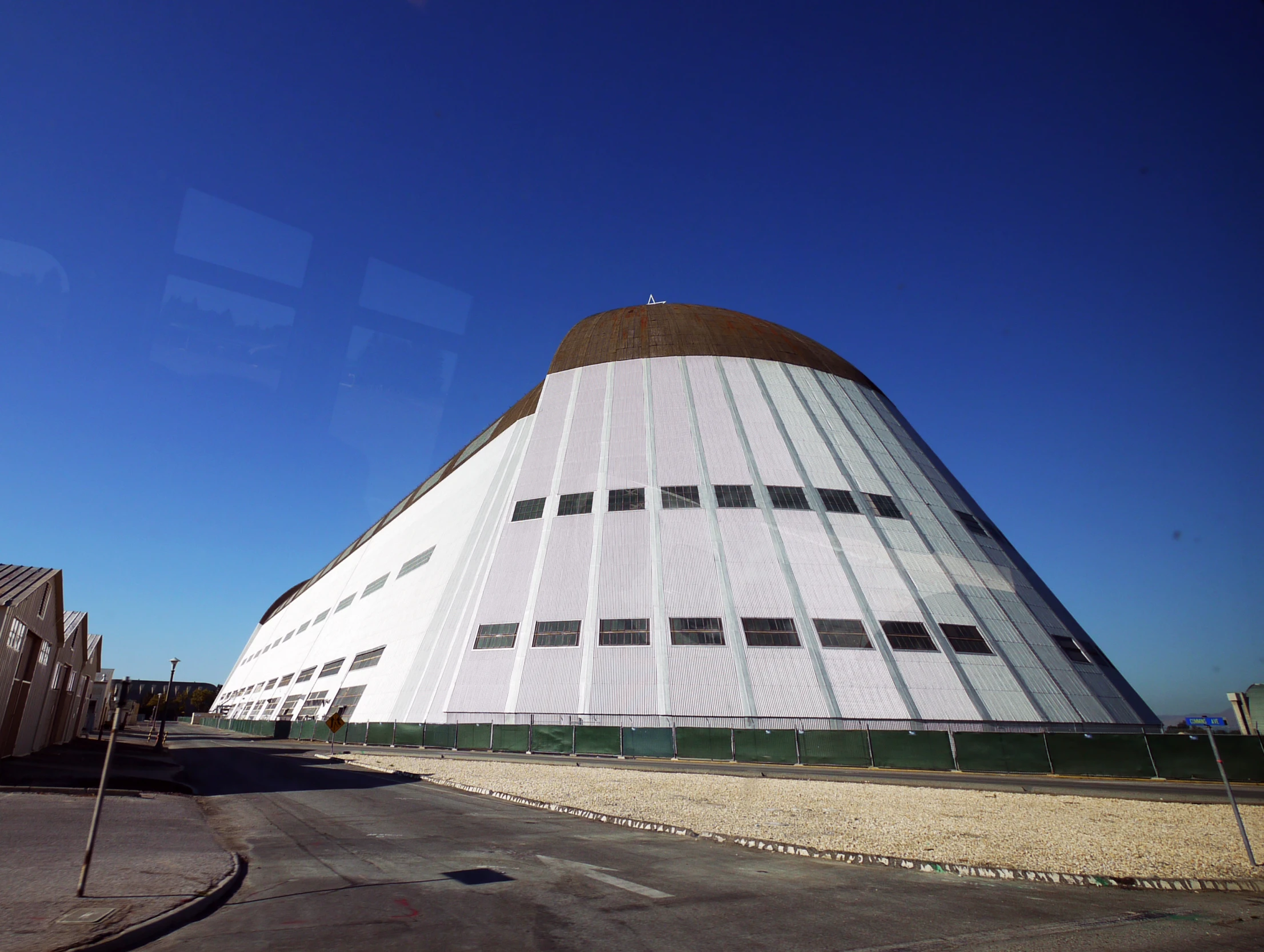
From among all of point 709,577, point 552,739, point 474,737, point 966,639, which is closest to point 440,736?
point 474,737

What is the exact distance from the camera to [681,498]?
107ft

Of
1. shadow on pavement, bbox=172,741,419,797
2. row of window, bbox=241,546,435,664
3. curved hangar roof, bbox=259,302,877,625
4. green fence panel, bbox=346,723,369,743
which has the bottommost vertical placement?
shadow on pavement, bbox=172,741,419,797

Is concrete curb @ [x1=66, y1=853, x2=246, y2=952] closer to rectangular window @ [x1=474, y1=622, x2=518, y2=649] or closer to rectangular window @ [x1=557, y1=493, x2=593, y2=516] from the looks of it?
rectangular window @ [x1=474, y1=622, x2=518, y2=649]

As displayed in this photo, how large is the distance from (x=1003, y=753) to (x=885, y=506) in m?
14.2

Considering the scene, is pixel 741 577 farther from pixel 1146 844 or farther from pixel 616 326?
pixel 616 326

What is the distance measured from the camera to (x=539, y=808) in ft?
48.7

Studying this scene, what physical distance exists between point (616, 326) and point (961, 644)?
31224 millimetres

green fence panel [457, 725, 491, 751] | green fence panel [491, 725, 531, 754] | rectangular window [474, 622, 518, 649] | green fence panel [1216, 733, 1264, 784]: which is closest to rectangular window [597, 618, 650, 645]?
rectangular window [474, 622, 518, 649]

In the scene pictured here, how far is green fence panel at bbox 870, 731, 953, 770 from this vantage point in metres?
21.8

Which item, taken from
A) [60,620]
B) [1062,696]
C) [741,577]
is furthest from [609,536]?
[60,620]

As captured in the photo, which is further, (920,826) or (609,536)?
(609,536)

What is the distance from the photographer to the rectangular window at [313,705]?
139 feet

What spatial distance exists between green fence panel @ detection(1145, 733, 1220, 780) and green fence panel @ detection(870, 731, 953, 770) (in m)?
5.87

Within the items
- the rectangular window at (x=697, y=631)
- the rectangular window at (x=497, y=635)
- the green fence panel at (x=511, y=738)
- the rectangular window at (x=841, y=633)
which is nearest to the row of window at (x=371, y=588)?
the rectangular window at (x=497, y=635)
